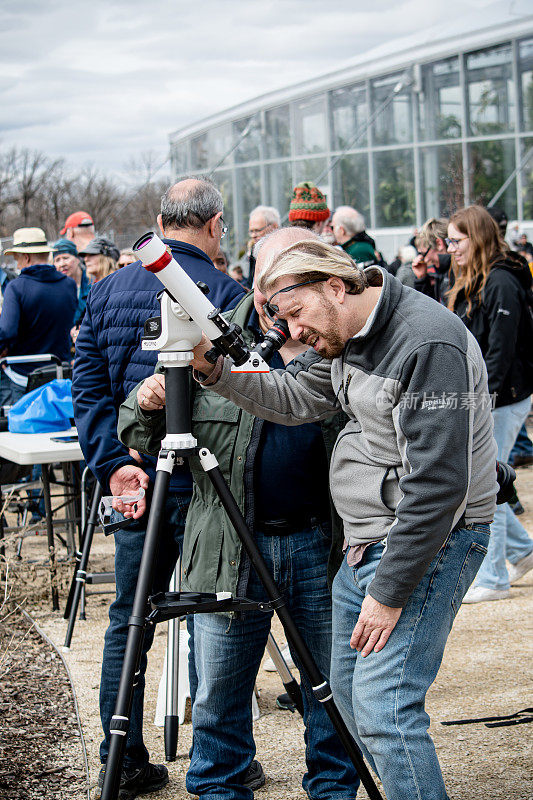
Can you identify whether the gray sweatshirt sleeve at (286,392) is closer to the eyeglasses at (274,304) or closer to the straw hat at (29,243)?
the eyeglasses at (274,304)

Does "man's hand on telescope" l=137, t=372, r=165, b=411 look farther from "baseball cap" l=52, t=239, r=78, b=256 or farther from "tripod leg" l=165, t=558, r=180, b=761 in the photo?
"baseball cap" l=52, t=239, r=78, b=256

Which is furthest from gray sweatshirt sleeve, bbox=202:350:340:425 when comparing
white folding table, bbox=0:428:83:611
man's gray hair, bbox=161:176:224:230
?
white folding table, bbox=0:428:83:611

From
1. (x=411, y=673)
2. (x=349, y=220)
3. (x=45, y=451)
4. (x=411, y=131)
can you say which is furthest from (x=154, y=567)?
(x=411, y=131)

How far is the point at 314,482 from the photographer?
9.30 ft

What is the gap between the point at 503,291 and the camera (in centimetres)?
530

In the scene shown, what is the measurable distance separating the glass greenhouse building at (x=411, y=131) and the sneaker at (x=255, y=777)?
17183 mm

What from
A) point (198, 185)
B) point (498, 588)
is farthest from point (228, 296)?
point (498, 588)

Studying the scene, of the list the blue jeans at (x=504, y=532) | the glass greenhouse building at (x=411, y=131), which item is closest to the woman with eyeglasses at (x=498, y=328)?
the blue jeans at (x=504, y=532)

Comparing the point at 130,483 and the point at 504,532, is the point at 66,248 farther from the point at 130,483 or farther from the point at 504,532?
the point at 130,483

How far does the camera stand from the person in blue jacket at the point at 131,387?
10.2 feet

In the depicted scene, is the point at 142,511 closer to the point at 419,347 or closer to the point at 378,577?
the point at 378,577

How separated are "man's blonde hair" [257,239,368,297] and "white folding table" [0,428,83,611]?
2.74 m

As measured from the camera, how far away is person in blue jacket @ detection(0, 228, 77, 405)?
23.7ft

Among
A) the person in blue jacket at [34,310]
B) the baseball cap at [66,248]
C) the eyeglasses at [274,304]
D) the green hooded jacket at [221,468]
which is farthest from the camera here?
the baseball cap at [66,248]
